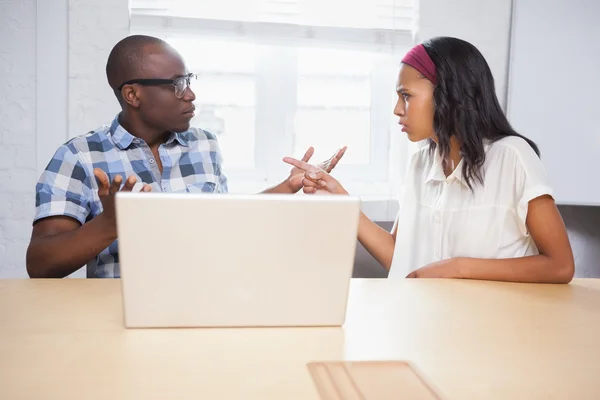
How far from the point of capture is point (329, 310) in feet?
3.05

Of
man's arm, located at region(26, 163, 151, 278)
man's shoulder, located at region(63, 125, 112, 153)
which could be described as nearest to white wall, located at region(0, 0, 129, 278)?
man's shoulder, located at region(63, 125, 112, 153)

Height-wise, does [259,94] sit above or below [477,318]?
above

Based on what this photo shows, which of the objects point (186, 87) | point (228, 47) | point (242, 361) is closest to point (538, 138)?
point (228, 47)

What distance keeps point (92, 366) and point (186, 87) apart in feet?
3.93

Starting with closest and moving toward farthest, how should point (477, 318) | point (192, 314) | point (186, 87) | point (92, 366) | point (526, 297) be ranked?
1. point (92, 366)
2. point (192, 314)
3. point (477, 318)
4. point (526, 297)
5. point (186, 87)

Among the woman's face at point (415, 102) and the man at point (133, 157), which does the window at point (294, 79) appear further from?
the woman's face at point (415, 102)

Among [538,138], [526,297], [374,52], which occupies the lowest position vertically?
[526,297]

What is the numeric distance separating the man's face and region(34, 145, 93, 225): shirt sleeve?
0.86ft

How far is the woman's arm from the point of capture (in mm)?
1352

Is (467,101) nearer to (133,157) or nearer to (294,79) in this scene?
(133,157)

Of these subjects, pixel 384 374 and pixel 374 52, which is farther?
pixel 374 52

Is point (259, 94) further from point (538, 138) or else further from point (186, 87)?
point (538, 138)

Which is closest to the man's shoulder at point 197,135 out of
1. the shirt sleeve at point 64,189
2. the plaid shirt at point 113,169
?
the plaid shirt at point 113,169

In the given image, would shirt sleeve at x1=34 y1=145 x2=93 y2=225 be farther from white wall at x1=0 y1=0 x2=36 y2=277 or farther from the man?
white wall at x1=0 y1=0 x2=36 y2=277
